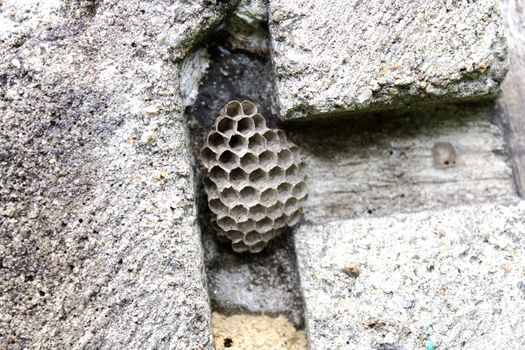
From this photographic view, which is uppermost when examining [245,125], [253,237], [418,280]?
[245,125]

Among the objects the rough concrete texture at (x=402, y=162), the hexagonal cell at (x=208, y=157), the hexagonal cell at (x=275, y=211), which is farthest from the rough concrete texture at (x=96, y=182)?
the rough concrete texture at (x=402, y=162)

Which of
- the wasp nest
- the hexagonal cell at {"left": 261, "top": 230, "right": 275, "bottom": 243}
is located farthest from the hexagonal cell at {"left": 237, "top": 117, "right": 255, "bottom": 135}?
the hexagonal cell at {"left": 261, "top": 230, "right": 275, "bottom": 243}

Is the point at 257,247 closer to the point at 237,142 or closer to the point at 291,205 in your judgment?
the point at 291,205

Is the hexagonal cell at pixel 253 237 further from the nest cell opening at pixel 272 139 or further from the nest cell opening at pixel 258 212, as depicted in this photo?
the nest cell opening at pixel 272 139

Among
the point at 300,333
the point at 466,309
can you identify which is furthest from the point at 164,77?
the point at 466,309

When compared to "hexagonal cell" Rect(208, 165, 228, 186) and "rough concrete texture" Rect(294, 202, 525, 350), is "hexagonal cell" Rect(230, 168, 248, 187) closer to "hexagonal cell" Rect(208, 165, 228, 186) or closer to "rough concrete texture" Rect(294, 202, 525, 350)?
"hexagonal cell" Rect(208, 165, 228, 186)

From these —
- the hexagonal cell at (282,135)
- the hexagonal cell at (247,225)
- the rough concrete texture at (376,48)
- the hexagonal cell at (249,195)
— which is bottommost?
the hexagonal cell at (247,225)

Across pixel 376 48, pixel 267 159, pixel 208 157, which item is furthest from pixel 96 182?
pixel 376 48
